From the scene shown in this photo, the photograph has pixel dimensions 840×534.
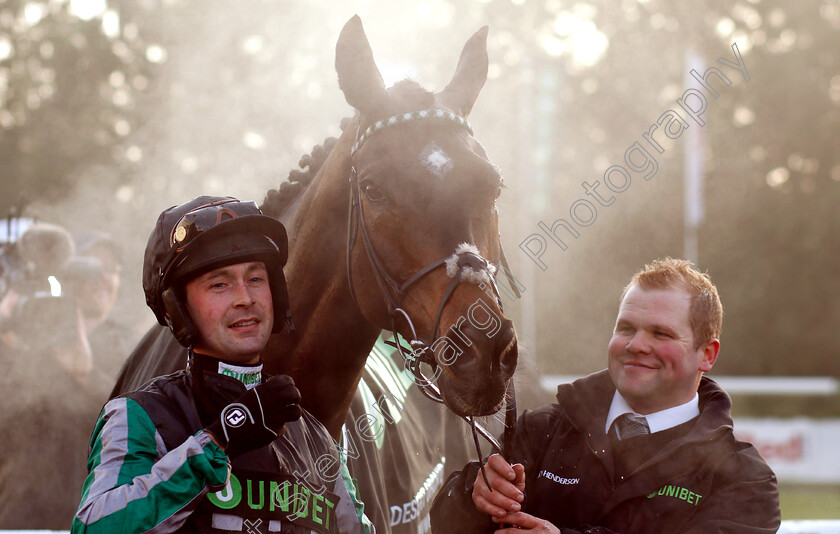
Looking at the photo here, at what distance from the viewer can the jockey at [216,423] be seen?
171 centimetres

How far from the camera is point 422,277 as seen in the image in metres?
2.18

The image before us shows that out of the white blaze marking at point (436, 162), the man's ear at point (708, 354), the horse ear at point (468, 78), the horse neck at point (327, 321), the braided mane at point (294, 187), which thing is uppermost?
the horse ear at point (468, 78)

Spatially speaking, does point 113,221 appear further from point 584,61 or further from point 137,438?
point 584,61

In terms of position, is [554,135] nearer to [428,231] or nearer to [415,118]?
[415,118]

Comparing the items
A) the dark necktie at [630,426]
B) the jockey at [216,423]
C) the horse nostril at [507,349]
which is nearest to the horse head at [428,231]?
the horse nostril at [507,349]

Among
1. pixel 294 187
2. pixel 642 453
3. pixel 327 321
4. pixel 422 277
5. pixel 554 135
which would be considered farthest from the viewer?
pixel 554 135

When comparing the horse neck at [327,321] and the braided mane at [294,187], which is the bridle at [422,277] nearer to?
the horse neck at [327,321]

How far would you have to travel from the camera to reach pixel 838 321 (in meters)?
18.9

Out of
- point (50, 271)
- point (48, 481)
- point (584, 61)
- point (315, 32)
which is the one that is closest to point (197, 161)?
point (315, 32)

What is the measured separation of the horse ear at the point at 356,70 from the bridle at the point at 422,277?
0.10 meters

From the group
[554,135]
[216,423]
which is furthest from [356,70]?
[554,135]

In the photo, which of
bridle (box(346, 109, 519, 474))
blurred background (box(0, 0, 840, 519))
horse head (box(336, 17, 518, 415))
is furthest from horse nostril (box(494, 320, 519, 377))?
blurred background (box(0, 0, 840, 519))

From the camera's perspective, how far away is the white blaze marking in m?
2.21

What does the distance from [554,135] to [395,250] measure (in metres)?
15.1
